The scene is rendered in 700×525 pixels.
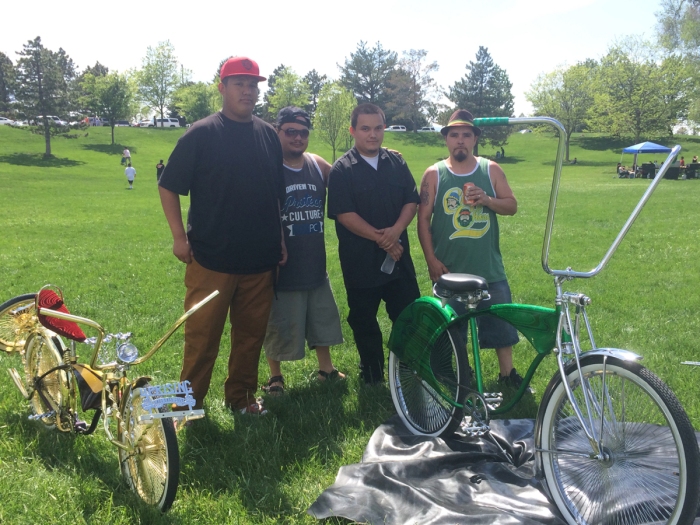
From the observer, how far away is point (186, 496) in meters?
3.15

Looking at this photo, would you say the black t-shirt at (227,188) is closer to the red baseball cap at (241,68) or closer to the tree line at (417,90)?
the red baseball cap at (241,68)

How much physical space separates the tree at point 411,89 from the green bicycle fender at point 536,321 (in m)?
80.5

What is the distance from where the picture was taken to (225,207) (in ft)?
12.5

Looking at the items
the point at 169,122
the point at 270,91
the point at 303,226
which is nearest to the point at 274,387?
the point at 303,226

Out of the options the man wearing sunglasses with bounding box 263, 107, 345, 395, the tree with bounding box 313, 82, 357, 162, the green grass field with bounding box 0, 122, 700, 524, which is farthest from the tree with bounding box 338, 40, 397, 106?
the man wearing sunglasses with bounding box 263, 107, 345, 395

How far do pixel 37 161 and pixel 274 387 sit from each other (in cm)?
4220

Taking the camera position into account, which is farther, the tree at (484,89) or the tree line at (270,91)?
the tree at (484,89)

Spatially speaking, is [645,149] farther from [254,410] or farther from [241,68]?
[254,410]

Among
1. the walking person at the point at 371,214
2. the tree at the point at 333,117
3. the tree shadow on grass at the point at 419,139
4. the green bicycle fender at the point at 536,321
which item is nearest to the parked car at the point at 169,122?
the tree shadow on grass at the point at 419,139

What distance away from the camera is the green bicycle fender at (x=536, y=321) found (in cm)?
297

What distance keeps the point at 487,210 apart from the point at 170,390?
2.69m

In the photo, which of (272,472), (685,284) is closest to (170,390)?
(272,472)

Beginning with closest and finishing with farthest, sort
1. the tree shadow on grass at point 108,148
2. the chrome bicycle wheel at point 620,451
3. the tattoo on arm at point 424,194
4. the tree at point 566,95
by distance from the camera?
the chrome bicycle wheel at point 620,451
the tattoo on arm at point 424,194
the tree shadow on grass at point 108,148
the tree at point 566,95

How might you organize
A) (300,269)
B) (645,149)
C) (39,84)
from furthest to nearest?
(39,84)
(645,149)
(300,269)
